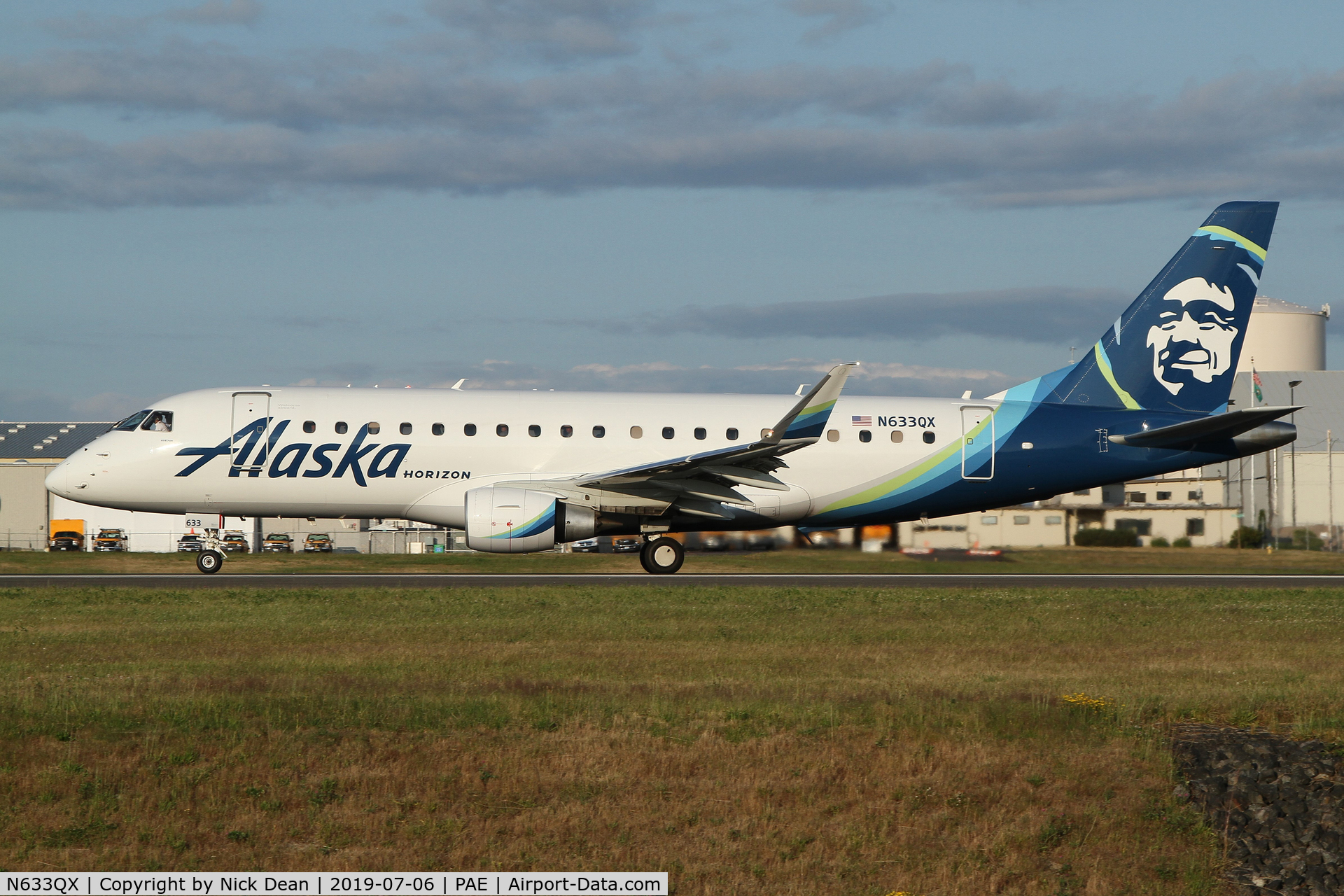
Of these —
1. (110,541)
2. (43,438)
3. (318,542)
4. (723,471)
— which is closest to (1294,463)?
(723,471)

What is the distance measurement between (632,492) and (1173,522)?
2704 cm

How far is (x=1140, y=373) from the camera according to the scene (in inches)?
1233

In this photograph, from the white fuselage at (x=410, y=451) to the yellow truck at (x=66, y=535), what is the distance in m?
45.1

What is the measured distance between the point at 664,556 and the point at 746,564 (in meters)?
3.84

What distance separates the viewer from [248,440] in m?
29.0

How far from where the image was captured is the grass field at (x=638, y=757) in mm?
10117

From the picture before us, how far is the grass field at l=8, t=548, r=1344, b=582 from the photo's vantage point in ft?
106

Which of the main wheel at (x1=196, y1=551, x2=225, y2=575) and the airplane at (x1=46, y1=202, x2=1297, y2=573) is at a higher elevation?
the airplane at (x1=46, y1=202, x2=1297, y2=573)

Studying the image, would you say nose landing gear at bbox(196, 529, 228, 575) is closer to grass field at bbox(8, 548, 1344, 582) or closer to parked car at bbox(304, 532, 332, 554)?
grass field at bbox(8, 548, 1344, 582)

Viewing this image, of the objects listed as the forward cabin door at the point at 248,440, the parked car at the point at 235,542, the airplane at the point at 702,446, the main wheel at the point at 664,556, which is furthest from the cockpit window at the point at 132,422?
the parked car at the point at 235,542

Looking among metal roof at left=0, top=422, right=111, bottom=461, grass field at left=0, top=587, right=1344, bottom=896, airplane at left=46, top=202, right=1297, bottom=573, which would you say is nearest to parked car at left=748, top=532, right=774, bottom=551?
airplane at left=46, top=202, right=1297, bottom=573

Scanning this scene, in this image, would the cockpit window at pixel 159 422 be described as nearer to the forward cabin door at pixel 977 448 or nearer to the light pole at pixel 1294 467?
the forward cabin door at pixel 977 448

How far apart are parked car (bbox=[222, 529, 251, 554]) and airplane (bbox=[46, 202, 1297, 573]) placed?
34709 mm

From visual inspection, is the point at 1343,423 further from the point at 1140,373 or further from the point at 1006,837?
the point at 1006,837
